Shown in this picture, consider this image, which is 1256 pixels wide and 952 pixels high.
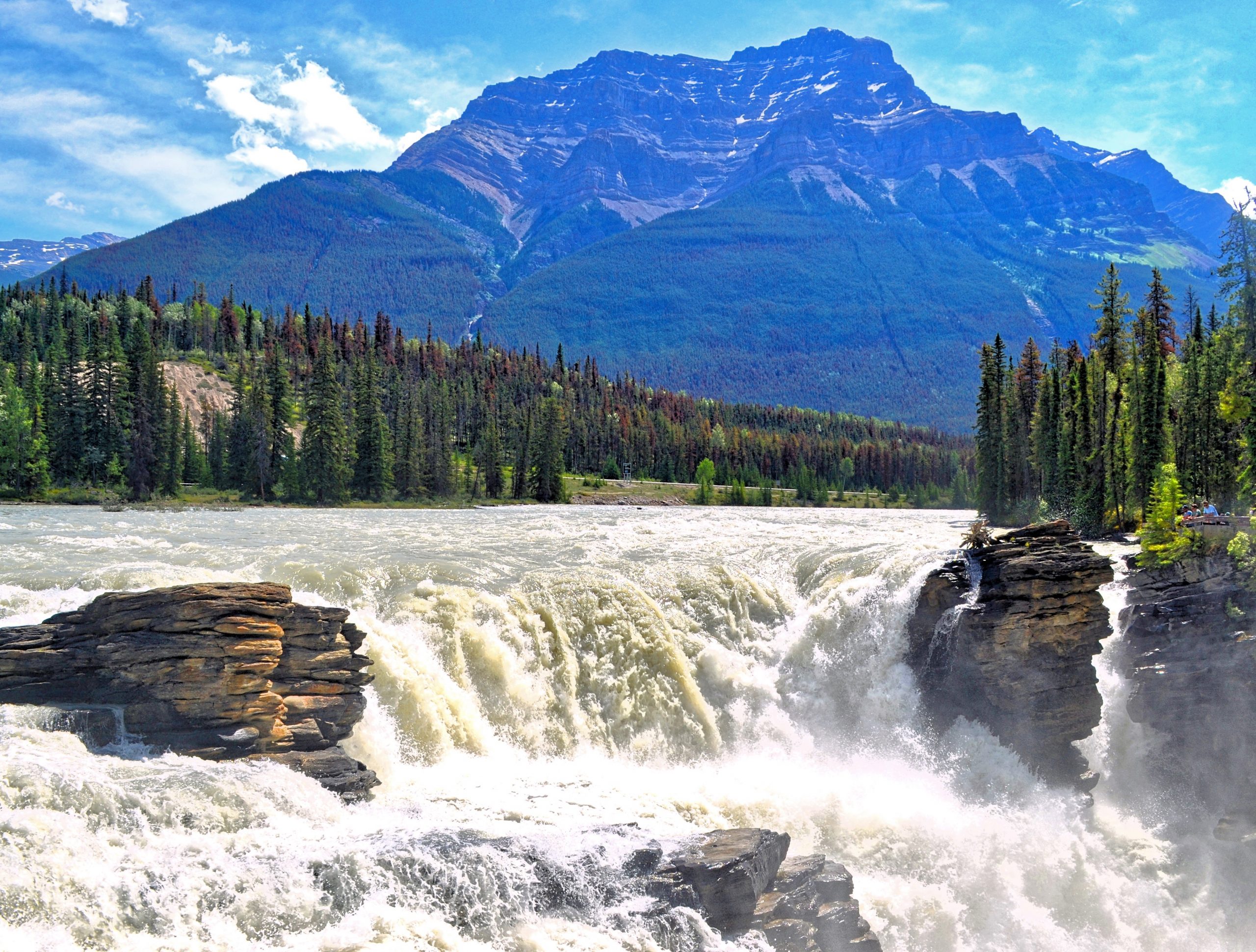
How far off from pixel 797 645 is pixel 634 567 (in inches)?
287

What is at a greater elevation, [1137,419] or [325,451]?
[1137,419]

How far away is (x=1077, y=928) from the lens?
68.1 feet

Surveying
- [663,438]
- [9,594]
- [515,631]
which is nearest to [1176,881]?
[515,631]

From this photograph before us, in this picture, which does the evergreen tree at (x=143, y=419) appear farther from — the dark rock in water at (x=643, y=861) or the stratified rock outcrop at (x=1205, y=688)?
the stratified rock outcrop at (x=1205, y=688)

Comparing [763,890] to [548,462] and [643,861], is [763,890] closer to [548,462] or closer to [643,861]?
[643,861]

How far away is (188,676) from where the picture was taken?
724 inches

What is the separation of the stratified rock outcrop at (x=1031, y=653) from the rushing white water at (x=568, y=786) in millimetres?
792

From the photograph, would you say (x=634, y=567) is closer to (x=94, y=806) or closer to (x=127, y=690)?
(x=127, y=690)

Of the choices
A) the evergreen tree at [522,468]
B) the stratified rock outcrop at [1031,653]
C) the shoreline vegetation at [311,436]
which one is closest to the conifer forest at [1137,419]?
the stratified rock outcrop at [1031,653]

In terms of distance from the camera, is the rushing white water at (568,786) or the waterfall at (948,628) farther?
the waterfall at (948,628)

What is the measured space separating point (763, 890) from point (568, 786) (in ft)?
21.9

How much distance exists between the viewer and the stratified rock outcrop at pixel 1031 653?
25188 mm

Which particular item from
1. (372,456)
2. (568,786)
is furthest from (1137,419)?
(372,456)

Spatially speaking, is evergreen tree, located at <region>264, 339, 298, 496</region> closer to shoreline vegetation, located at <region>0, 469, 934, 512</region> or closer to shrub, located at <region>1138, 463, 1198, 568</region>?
shoreline vegetation, located at <region>0, 469, 934, 512</region>
